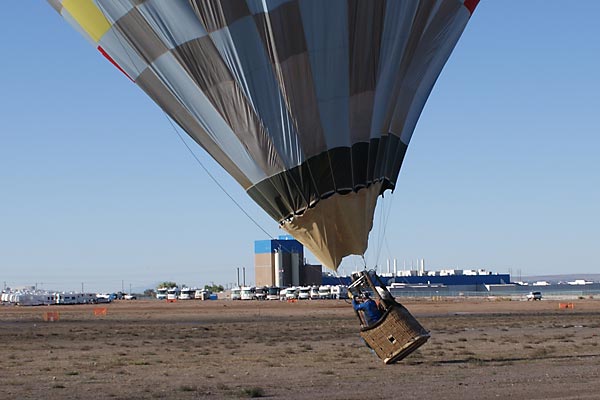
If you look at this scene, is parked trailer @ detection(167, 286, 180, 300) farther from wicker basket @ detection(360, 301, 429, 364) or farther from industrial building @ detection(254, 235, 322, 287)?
wicker basket @ detection(360, 301, 429, 364)

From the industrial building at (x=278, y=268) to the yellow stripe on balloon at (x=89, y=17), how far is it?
116 m

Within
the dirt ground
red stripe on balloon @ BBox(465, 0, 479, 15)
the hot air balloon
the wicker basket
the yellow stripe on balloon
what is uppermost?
red stripe on balloon @ BBox(465, 0, 479, 15)

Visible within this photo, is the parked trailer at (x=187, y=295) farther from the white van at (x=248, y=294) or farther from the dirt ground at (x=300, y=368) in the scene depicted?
the dirt ground at (x=300, y=368)

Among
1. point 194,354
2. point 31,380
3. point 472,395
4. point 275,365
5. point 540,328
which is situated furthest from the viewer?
point 540,328

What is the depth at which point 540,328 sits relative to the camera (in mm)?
36156

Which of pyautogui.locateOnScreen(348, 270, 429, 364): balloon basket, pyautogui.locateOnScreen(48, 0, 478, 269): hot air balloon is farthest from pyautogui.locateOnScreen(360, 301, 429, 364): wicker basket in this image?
pyautogui.locateOnScreen(48, 0, 478, 269): hot air balloon

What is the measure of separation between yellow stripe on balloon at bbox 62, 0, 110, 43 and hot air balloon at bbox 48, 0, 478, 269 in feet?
0.24

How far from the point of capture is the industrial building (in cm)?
13750

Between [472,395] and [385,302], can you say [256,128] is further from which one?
[472,395]

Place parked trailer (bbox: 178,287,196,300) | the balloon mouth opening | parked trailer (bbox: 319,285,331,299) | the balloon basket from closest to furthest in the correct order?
the balloon mouth opening
the balloon basket
parked trailer (bbox: 319,285,331,299)
parked trailer (bbox: 178,287,196,300)

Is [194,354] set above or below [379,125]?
below

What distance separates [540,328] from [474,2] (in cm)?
1976

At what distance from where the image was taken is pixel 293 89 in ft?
54.3

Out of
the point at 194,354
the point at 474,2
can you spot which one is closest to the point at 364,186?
the point at 474,2
